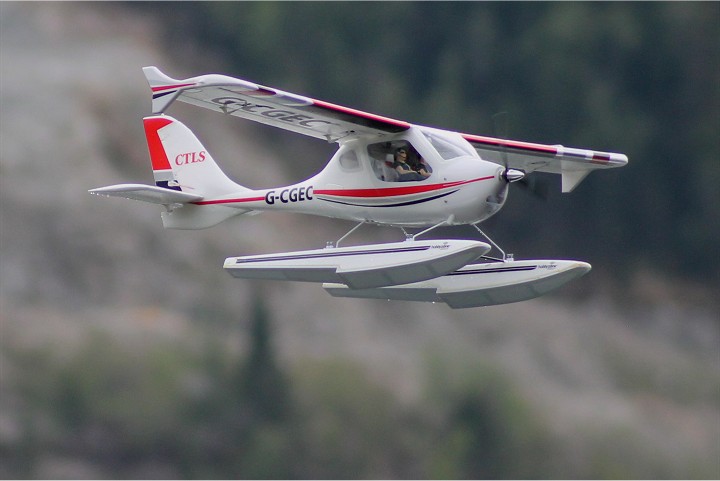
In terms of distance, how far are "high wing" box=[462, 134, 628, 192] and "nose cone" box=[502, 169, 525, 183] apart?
0.74 meters

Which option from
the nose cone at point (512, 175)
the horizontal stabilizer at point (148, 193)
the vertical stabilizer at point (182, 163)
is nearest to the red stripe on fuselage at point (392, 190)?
the nose cone at point (512, 175)

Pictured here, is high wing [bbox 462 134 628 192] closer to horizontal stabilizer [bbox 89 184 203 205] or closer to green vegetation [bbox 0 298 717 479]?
horizontal stabilizer [bbox 89 184 203 205]

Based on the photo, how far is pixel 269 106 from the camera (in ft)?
45.6

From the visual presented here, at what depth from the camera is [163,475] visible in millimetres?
25938

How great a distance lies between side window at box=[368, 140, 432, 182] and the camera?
14.0 meters

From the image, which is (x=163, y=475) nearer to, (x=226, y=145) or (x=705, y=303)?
(x=226, y=145)

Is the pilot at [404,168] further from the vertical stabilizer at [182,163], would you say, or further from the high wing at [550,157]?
the vertical stabilizer at [182,163]

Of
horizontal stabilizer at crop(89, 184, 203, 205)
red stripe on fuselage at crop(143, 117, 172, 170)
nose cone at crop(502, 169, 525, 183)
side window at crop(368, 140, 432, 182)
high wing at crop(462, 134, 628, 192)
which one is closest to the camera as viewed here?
A: nose cone at crop(502, 169, 525, 183)

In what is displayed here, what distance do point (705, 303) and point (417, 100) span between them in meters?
9.04

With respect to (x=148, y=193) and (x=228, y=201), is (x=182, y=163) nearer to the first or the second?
(x=228, y=201)

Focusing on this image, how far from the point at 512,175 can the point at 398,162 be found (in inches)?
51.7

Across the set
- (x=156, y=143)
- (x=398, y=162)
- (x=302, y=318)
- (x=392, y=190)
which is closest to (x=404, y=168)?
(x=398, y=162)

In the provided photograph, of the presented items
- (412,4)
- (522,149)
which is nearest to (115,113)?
(412,4)

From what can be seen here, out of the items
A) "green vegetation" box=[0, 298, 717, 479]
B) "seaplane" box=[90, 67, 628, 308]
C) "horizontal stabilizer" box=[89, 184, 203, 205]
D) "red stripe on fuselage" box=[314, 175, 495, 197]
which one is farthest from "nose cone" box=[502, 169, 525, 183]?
"green vegetation" box=[0, 298, 717, 479]
